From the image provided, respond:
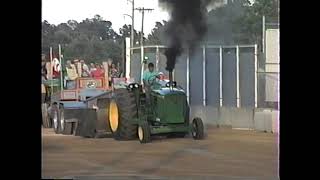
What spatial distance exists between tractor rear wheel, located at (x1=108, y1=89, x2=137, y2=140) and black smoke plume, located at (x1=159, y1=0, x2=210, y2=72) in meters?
2.13

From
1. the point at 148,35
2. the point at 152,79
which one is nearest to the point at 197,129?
the point at 152,79

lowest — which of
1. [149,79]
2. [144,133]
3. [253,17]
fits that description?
[144,133]

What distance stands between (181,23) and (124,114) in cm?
306

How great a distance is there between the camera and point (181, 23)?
15.8 meters

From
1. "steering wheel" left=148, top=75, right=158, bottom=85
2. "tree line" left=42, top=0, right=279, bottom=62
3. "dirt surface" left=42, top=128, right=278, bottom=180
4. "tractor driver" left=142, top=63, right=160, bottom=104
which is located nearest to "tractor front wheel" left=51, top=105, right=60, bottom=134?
"dirt surface" left=42, top=128, right=278, bottom=180

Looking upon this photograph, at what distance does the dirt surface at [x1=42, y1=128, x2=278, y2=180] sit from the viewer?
8812mm

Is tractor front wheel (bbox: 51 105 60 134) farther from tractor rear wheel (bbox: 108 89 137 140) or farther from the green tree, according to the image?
the green tree

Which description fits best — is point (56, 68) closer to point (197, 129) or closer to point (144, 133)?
point (197, 129)

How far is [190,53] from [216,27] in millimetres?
2697

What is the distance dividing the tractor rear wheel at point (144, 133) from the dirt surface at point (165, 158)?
0.62ft
